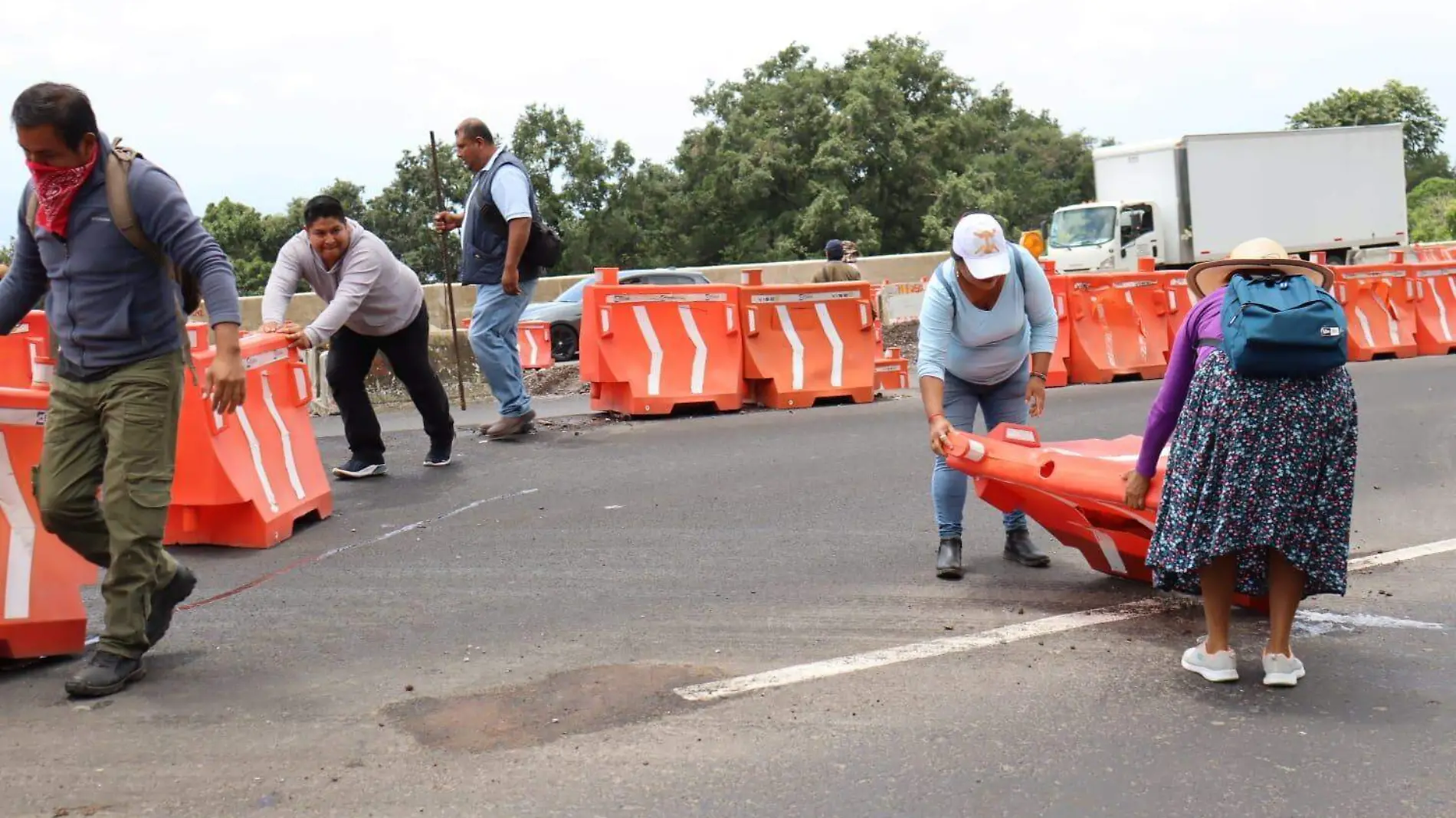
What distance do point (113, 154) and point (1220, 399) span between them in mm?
3670

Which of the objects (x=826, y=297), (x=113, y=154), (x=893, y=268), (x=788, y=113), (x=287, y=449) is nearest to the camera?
(x=113, y=154)

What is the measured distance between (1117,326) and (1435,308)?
5409 millimetres

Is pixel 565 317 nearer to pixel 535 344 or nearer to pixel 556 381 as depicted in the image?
pixel 535 344

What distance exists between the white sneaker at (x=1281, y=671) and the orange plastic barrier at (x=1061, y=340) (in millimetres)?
9752

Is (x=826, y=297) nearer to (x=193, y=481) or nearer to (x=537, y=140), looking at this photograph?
(x=193, y=481)

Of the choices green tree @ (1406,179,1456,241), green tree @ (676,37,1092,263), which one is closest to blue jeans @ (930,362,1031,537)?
green tree @ (676,37,1092,263)

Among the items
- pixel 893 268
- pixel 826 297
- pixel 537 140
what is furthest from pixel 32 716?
pixel 537 140

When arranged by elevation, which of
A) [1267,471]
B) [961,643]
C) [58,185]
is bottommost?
[961,643]

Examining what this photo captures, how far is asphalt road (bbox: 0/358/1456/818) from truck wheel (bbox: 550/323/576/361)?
42.4ft

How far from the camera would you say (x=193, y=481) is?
22.5 feet

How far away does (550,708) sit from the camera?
14.7ft

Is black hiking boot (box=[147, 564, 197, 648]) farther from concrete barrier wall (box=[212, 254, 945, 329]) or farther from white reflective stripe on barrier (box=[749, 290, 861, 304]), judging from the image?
concrete barrier wall (box=[212, 254, 945, 329])

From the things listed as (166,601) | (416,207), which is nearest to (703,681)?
(166,601)

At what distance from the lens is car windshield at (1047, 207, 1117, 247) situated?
30.8 meters
